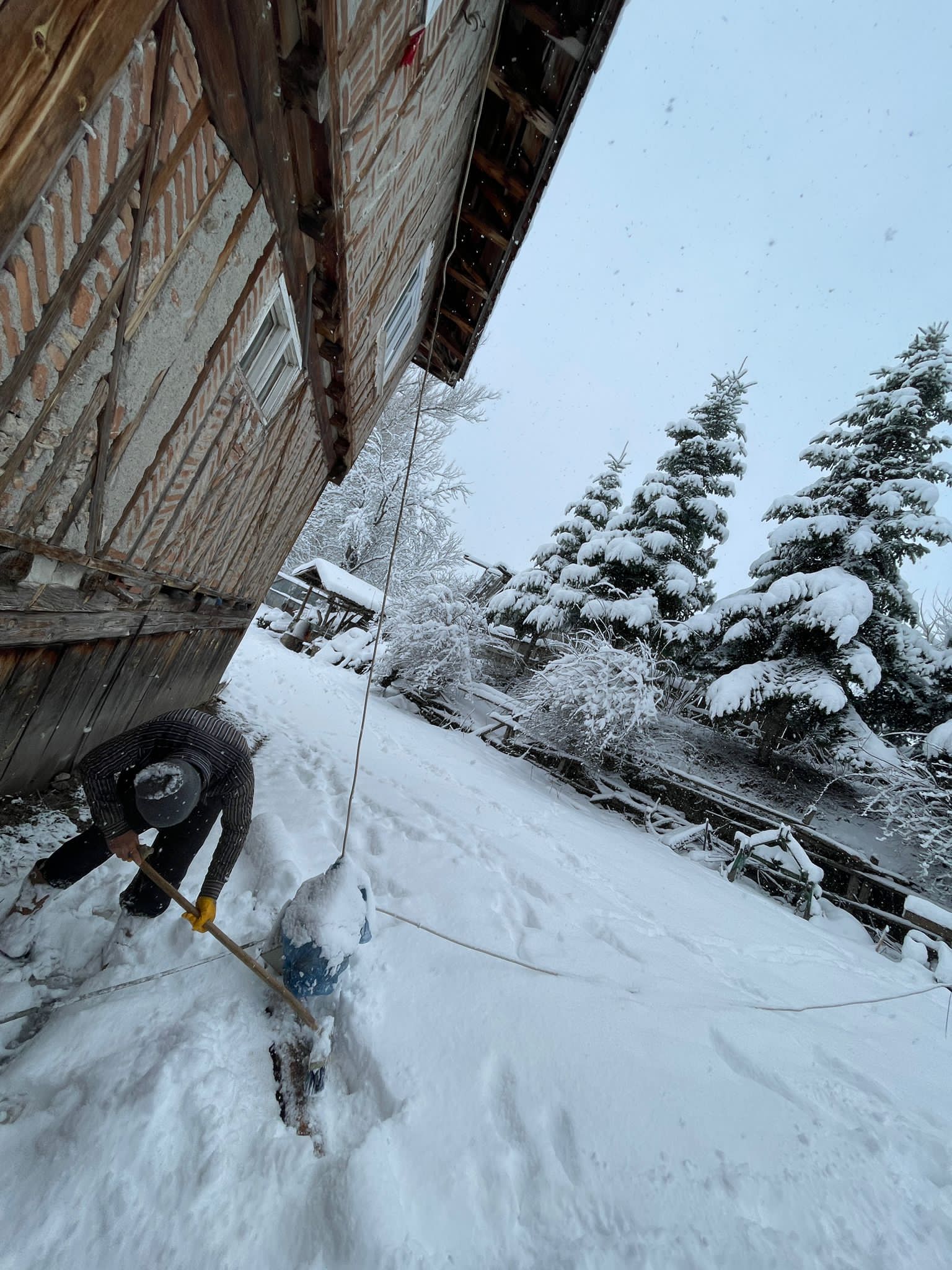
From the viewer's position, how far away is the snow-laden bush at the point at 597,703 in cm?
1075

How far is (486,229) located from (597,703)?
8371mm

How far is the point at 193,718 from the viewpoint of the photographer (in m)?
2.92

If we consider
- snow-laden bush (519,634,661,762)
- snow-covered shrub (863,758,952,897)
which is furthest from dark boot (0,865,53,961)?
snow-covered shrub (863,758,952,897)

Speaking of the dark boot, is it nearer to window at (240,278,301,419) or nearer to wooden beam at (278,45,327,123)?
window at (240,278,301,419)

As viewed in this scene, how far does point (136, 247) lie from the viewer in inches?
71.5

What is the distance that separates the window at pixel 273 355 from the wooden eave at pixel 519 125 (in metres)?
1.06

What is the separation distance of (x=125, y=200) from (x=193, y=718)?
7.71 ft

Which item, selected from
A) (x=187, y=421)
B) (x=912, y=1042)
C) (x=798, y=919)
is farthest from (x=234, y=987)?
(x=798, y=919)

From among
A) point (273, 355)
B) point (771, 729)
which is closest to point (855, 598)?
point (771, 729)

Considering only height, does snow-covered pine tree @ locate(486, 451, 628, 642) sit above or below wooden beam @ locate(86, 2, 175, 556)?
above

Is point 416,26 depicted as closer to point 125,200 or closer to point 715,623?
point 125,200

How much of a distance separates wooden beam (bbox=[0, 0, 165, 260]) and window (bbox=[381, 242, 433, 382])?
452 cm

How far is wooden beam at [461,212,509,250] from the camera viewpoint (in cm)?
551

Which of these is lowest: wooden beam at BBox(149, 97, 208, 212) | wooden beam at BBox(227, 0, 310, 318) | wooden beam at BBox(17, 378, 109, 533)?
wooden beam at BBox(17, 378, 109, 533)
